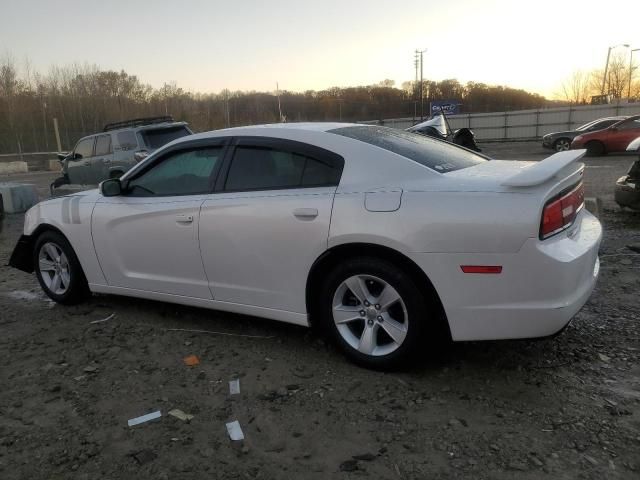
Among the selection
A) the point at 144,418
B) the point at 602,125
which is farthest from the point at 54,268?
the point at 602,125

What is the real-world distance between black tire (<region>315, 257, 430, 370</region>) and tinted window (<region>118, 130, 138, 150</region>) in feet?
32.9

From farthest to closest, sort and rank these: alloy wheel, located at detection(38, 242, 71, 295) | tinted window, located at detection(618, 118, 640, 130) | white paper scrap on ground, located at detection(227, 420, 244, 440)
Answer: tinted window, located at detection(618, 118, 640, 130), alloy wheel, located at detection(38, 242, 71, 295), white paper scrap on ground, located at detection(227, 420, 244, 440)

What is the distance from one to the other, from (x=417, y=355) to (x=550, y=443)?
872mm

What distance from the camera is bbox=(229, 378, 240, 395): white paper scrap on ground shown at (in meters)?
3.11

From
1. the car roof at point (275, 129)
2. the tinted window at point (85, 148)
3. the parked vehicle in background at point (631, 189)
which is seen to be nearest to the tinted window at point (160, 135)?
the tinted window at point (85, 148)

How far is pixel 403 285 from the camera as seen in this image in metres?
2.96

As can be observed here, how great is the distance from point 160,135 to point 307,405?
10.6 m

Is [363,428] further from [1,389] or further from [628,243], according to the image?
[628,243]

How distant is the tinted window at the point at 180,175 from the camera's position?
3.84m

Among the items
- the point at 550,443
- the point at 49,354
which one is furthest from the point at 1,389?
the point at 550,443

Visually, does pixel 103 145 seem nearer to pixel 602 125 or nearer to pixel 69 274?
pixel 69 274

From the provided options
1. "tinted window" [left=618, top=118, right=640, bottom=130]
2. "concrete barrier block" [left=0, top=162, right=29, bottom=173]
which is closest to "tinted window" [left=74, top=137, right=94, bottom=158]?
"tinted window" [left=618, top=118, right=640, bottom=130]

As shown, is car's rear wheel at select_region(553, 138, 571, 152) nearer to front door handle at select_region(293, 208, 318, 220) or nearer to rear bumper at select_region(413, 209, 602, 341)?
rear bumper at select_region(413, 209, 602, 341)

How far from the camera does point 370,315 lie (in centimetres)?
316
